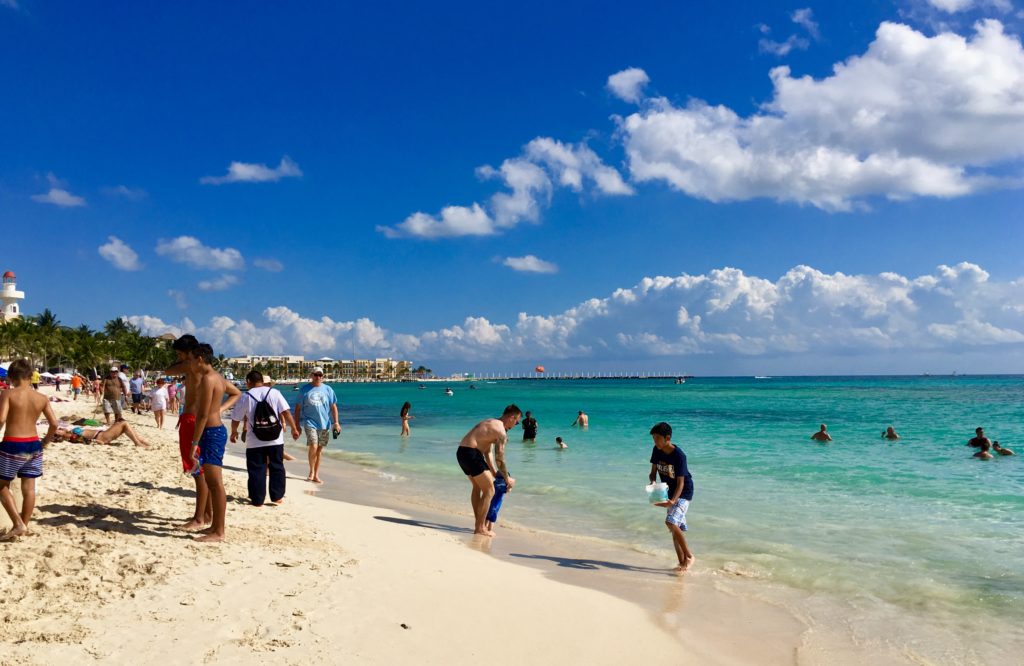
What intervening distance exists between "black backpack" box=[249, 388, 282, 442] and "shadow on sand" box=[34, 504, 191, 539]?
147 cm

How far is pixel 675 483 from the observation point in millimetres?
6938

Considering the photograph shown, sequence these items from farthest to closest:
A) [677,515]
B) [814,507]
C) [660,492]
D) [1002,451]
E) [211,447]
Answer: [1002,451] < [814,507] < [660,492] < [677,515] < [211,447]

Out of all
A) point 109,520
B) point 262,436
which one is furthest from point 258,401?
point 109,520

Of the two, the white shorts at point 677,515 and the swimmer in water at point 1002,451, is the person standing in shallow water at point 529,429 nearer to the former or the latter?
the swimmer in water at point 1002,451

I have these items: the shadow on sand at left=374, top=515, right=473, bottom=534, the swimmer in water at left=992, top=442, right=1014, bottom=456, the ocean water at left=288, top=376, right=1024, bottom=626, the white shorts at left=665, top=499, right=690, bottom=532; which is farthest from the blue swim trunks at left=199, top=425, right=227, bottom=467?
the swimmer in water at left=992, top=442, right=1014, bottom=456

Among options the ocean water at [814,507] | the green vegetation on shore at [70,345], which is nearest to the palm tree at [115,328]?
the green vegetation on shore at [70,345]

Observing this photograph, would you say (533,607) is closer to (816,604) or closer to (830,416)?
(816,604)

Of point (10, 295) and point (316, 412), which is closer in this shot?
point (316, 412)

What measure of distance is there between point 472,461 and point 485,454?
0.18 m

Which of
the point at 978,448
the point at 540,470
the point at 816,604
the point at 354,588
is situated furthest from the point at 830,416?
the point at 354,588

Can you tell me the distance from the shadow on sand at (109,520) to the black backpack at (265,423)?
57.9 inches

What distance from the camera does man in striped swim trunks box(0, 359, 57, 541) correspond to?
5.46 metres

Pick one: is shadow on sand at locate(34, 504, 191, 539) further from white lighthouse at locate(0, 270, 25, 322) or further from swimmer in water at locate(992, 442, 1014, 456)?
white lighthouse at locate(0, 270, 25, 322)

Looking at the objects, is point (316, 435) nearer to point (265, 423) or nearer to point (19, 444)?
point (265, 423)
